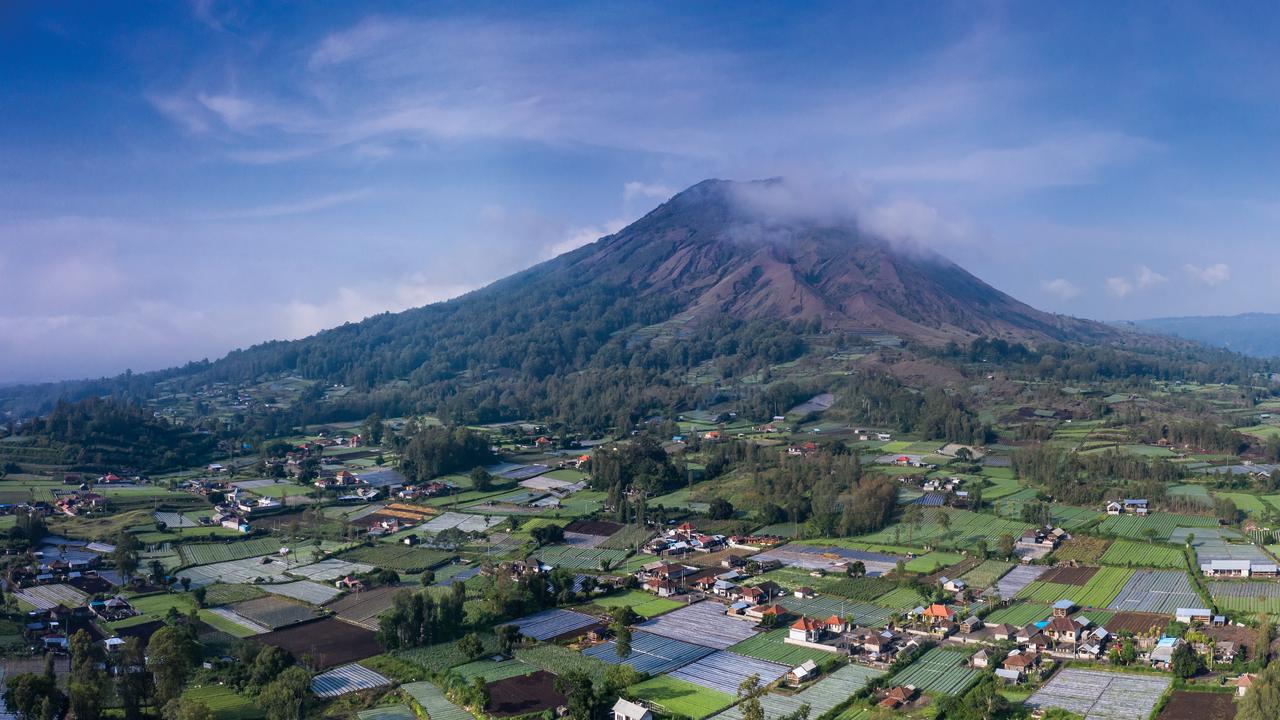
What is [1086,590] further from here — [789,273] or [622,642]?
[789,273]

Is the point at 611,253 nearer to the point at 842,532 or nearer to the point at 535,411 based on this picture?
the point at 535,411

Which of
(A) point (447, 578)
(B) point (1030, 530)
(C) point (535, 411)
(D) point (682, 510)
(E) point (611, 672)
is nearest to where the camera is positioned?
(E) point (611, 672)

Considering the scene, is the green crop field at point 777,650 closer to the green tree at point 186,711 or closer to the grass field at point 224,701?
the grass field at point 224,701

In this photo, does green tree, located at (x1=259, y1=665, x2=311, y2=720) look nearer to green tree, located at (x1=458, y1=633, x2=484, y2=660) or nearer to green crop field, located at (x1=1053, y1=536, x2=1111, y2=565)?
green tree, located at (x1=458, y1=633, x2=484, y2=660)

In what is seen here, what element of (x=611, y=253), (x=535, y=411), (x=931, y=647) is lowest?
(x=931, y=647)

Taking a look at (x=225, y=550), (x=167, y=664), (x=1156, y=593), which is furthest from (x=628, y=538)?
(x=167, y=664)

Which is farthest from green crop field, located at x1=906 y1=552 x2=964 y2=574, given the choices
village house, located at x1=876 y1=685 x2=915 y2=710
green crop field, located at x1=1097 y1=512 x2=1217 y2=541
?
village house, located at x1=876 y1=685 x2=915 y2=710

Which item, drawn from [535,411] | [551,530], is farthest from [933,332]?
[551,530]
